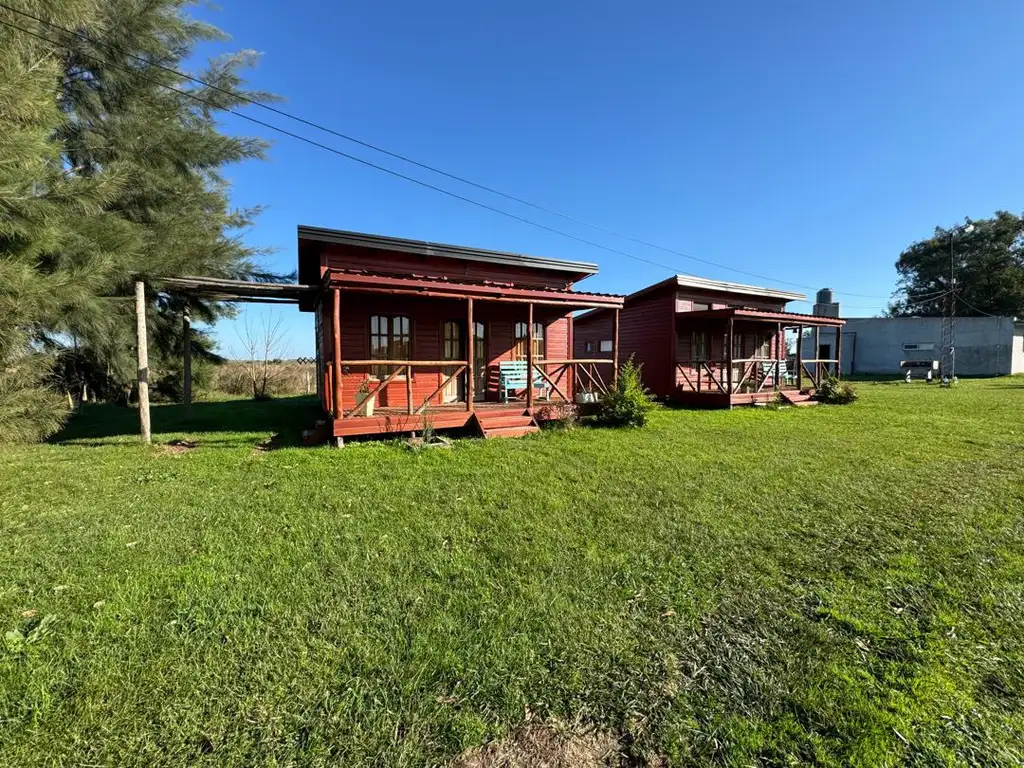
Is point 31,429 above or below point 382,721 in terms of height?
above

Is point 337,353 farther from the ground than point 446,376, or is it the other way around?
point 337,353

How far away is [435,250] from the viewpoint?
10.3 metres

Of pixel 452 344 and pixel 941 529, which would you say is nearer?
pixel 941 529

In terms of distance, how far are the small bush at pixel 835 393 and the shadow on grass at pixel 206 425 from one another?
597 inches

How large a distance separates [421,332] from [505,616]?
27.2ft

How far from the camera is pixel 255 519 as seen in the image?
14.4 ft

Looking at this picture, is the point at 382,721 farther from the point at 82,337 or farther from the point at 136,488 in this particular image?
the point at 82,337

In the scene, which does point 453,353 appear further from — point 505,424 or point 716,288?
point 716,288

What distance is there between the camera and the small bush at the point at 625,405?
9.31 meters

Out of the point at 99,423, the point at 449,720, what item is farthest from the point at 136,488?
the point at 99,423

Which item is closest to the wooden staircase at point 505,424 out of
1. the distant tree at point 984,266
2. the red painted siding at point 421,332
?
the red painted siding at point 421,332

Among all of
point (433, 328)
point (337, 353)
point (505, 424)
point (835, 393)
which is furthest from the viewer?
point (835, 393)


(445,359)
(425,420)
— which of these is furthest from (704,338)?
(425,420)

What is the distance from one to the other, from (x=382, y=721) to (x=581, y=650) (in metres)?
1.10
